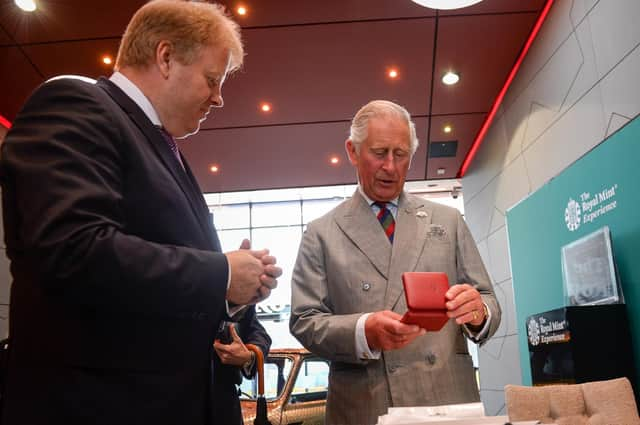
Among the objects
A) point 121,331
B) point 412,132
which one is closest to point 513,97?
point 412,132

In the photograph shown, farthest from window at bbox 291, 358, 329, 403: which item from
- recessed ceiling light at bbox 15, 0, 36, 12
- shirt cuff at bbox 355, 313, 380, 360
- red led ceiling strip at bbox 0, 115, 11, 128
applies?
red led ceiling strip at bbox 0, 115, 11, 128

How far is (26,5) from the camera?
4586mm

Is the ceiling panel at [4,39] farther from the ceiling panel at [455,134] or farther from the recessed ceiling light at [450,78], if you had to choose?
the ceiling panel at [455,134]

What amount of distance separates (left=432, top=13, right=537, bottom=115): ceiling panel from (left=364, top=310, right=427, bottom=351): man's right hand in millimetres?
4033

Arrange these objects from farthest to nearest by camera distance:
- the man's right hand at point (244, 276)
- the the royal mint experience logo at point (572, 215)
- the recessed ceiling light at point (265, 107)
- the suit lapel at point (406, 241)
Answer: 1. the recessed ceiling light at point (265, 107)
2. the the royal mint experience logo at point (572, 215)
3. the suit lapel at point (406, 241)
4. the man's right hand at point (244, 276)

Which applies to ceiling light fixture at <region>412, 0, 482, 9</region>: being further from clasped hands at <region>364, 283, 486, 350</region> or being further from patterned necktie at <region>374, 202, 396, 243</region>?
clasped hands at <region>364, 283, 486, 350</region>

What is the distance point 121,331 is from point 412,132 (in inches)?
53.6

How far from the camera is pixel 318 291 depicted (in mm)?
1862

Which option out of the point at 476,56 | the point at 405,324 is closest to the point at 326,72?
the point at 476,56

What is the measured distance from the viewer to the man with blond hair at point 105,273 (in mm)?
948

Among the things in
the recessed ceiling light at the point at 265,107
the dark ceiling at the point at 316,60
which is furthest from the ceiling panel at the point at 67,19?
the recessed ceiling light at the point at 265,107

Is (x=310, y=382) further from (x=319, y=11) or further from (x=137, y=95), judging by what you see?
(x=137, y=95)

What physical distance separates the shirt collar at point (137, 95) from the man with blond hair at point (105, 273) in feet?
0.29

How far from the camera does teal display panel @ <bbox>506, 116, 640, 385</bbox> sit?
3.51 meters
